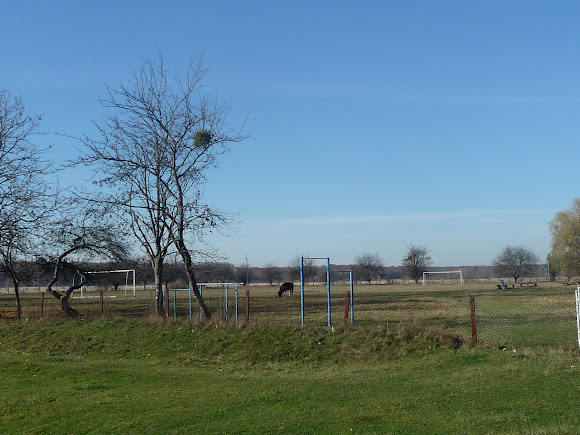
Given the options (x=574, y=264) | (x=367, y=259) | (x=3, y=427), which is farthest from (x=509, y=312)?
(x=367, y=259)

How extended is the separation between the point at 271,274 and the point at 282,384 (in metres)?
95.4

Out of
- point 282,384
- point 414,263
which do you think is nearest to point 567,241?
point 414,263

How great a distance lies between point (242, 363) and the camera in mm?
16109

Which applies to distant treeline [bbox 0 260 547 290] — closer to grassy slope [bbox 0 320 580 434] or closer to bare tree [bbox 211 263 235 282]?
bare tree [bbox 211 263 235 282]

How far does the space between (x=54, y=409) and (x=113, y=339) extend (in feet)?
31.8

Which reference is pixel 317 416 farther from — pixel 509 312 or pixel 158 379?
pixel 509 312

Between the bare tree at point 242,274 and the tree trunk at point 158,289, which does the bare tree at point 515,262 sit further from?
the tree trunk at point 158,289

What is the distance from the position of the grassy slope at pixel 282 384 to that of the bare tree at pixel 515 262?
381ft

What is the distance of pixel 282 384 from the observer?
12273mm

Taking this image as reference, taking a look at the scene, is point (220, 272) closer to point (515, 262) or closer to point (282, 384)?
point (282, 384)

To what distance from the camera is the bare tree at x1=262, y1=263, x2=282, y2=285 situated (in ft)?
353

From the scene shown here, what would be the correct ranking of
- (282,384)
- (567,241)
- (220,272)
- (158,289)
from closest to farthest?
(282,384), (158,289), (220,272), (567,241)

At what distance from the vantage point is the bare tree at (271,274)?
10745cm

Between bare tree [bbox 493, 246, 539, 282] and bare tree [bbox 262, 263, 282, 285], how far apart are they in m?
46.3
